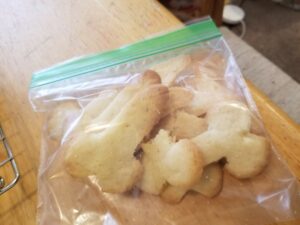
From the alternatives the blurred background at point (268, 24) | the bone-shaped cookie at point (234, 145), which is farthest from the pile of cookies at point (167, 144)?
the blurred background at point (268, 24)

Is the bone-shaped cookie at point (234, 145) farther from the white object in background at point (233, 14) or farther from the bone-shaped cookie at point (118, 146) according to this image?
the white object in background at point (233, 14)

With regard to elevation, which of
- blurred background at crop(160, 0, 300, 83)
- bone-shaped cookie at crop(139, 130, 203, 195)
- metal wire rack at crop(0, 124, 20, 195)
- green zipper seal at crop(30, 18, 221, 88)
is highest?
green zipper seal at crop(30, 18, 221, 88)

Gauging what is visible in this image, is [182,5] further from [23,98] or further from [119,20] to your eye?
[23,98]

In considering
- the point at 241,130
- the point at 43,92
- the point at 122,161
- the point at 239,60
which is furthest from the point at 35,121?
the point at 239,60

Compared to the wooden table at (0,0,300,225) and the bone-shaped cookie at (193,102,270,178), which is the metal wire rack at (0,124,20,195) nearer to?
the wooden table at (0,0,300,225)

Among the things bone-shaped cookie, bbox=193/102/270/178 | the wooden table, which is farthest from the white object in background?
bone-shaped cookie, bbox=193/102/270/178

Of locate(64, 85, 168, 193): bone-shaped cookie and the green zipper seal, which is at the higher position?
the green zipper seal

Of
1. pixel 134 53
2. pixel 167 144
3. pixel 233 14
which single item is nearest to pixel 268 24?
pixel 233 14
